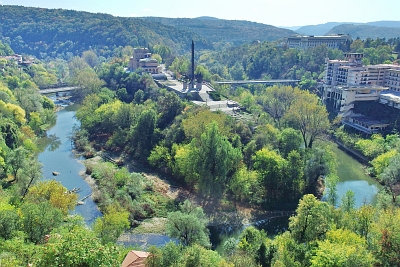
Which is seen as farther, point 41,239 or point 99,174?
point 99,174

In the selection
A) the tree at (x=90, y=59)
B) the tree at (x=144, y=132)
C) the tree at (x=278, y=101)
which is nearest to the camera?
the tree at (x=144, y=132)

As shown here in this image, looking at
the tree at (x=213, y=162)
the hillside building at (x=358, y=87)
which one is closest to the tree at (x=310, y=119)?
the hillside building at (x=358, y=87)

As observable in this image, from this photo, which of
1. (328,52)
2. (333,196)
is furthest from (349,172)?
(328,52)

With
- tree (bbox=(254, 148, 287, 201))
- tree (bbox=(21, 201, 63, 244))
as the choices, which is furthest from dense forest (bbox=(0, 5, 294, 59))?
tree (bbox=(21, 201, 63, 244))

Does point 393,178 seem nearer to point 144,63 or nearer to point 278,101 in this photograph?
point 278,101

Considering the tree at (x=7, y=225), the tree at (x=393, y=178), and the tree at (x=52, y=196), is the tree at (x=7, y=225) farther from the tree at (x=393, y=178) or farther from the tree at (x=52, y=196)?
the tree at (x=393, y=178)

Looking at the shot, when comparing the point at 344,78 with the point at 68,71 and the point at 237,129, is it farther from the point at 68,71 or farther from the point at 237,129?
the point at 68,71

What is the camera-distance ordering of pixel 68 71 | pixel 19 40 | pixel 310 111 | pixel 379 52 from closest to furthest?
pixel 310 111 < pixel 379 52 < pixel 68 71 < pixel 19 40

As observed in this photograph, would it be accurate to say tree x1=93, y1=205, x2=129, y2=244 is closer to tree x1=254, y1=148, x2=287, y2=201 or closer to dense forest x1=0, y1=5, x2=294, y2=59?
tree x1=254, y1=148, x2=287, y2=201
